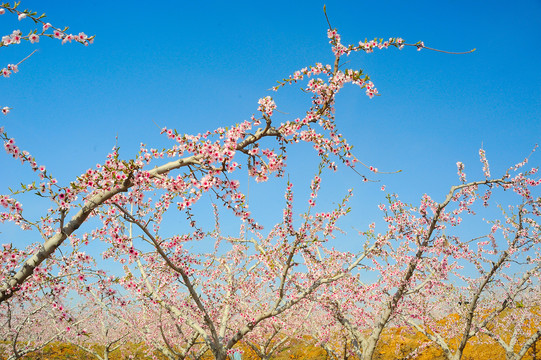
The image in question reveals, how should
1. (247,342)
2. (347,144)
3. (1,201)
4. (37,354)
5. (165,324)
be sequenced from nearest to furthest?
(1,201), (347,144), (247,342), (165,324), (37,354)

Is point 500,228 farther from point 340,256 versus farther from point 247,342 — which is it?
point 247,342

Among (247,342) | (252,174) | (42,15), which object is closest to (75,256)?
(252,174)

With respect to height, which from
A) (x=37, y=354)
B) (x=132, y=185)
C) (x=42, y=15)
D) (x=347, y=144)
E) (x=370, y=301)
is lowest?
(x=370, y=301)

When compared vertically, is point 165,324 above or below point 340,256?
above

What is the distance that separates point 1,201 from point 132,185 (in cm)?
190

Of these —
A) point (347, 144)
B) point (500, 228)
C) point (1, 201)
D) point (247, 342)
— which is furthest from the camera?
point (247, 342)

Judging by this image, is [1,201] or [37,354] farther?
[37,354]

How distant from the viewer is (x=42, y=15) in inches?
145

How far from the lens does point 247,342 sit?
14633mm

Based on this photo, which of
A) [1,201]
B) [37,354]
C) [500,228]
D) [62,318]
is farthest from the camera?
[37,354]

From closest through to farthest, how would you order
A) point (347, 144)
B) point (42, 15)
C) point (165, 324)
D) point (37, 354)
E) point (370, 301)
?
point (42, 15), point (347, 144), point (370, 301), point (165, 324), point (37, 354)

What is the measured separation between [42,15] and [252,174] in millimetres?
3312

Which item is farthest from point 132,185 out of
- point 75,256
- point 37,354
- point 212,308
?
point 37,354

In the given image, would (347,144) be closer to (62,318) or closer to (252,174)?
(252,174)
